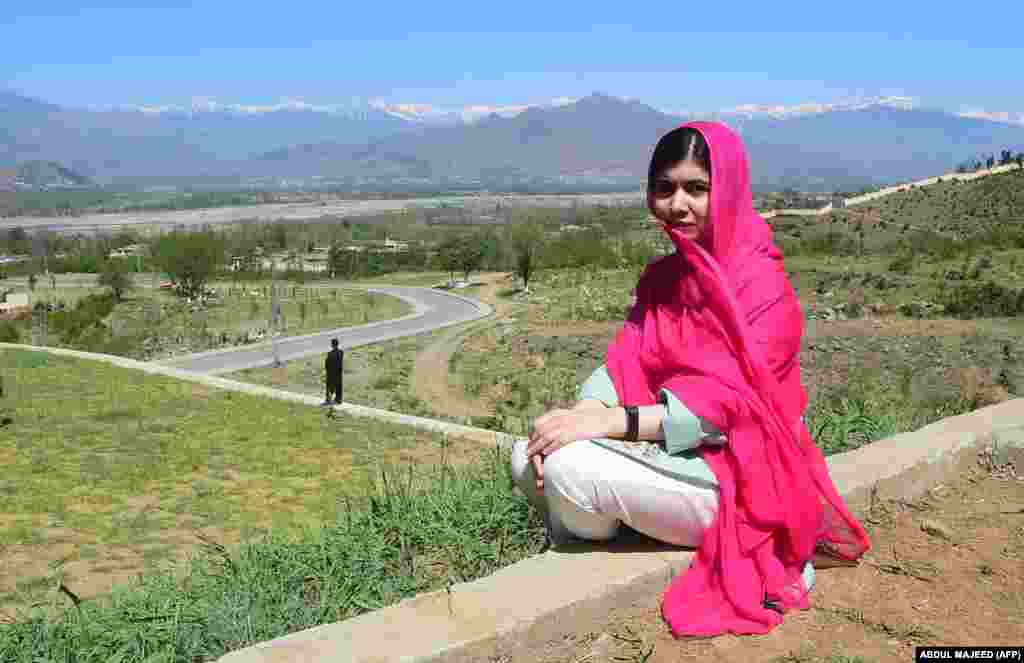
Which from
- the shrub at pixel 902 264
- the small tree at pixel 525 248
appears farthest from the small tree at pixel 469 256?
the shrub at pixel 902 264

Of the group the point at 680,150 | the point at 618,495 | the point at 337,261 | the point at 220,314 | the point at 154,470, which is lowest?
the point at 220,314

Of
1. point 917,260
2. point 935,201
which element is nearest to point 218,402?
point 917,260

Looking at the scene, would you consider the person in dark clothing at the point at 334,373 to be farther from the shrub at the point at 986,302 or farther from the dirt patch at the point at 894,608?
the shrub at the point at 986,302

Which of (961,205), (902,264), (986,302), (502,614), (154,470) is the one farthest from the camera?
(961,205)

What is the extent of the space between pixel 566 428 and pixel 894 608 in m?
1.13

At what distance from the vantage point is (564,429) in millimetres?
2529

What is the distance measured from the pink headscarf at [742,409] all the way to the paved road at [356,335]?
19880 mm

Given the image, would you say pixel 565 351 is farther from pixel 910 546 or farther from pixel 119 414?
pixel 910 546

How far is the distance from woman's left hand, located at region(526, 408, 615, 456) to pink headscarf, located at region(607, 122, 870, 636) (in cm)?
24

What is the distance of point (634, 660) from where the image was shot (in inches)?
94.3

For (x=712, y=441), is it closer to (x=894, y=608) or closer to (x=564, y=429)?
(x=564, y=429)

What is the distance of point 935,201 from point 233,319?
130 ft

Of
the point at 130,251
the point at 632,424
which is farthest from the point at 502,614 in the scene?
the point at 130,251

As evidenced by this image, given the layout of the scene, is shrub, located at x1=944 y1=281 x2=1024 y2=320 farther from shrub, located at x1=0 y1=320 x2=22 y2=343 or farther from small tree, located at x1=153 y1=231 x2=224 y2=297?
small tree, located at x1=153 y1=231 x2=224 y2=297
